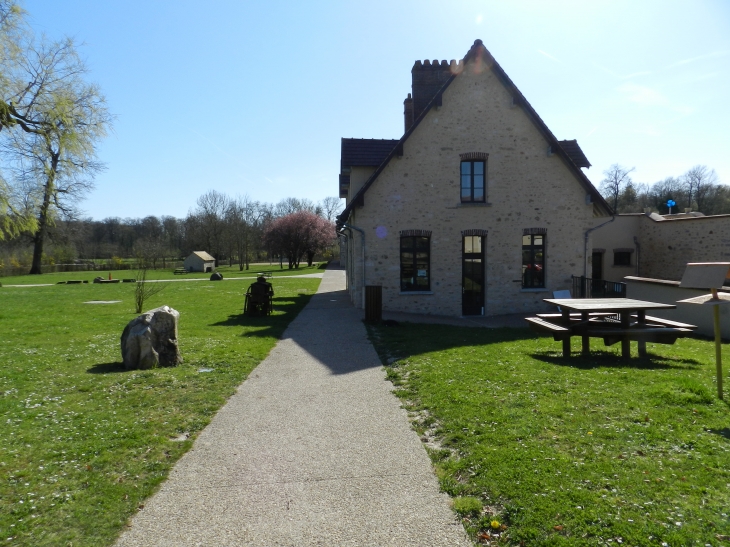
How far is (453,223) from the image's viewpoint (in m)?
17.5

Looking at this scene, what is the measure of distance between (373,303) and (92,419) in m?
9.88

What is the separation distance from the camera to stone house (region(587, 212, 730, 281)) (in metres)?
22.6

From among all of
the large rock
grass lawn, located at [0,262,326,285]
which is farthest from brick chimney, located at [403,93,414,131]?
grass lawn, located at [0,262,326,285]

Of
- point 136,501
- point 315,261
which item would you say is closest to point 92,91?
point 136,501

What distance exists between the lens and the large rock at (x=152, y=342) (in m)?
9.42

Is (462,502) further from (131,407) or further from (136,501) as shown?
(131,407)

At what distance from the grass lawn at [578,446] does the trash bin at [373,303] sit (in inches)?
241

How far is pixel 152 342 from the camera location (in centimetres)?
952

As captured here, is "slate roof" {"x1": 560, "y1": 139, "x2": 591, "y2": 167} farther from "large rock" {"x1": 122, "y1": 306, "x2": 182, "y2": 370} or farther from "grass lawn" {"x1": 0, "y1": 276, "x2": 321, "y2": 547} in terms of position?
"large rock" {"x1": 122, "y1": 306, "x2": 182, "y2": 370}

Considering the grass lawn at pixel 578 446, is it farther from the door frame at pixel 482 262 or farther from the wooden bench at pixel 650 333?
the door frame at pixel 482 262

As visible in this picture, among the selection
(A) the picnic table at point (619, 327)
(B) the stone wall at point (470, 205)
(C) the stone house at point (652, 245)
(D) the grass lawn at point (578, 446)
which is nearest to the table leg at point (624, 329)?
(A) the picnic table at point (619, 327)

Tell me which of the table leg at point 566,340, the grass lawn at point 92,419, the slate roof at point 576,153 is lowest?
the grass lawn at point 92,419

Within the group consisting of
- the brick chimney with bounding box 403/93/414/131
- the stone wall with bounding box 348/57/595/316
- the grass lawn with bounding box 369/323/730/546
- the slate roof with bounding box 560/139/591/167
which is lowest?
the grass lawn with bounding box 369/323/730/546

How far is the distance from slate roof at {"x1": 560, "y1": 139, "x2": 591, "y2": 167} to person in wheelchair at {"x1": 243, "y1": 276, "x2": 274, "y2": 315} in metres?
12.8
